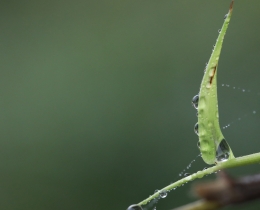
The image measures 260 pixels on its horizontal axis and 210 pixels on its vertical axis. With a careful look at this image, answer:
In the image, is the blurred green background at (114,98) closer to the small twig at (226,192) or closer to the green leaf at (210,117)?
the green leaf at (210,117)

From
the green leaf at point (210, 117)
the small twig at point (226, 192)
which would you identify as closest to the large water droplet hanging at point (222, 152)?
the green leaf at point (210, 117)

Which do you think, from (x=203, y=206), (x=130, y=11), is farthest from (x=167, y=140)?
(x=203, y=206)

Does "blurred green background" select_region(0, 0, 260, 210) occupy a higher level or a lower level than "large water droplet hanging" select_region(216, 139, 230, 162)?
higher

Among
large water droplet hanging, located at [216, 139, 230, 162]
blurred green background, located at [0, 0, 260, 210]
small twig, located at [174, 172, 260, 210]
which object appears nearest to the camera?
small twig, located at [174, 172, 260, 210]

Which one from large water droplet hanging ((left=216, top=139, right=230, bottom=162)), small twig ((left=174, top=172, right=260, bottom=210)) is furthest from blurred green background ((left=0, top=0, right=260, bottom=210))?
small twig ((left=174, top=172, right=260, bottom=210))

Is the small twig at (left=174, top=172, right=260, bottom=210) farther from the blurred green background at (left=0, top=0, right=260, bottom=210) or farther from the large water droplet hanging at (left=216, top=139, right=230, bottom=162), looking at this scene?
the blurred green background at (left=0, top=0, right=260, bottom=210)

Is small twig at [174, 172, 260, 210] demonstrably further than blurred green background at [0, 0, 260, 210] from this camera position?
No
